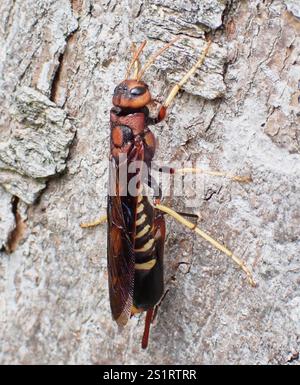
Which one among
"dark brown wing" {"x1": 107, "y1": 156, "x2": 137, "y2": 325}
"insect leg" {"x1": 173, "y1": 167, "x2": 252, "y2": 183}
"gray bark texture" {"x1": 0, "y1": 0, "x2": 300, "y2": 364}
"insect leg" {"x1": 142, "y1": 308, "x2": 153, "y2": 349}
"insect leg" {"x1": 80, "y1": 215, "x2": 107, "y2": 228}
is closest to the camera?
"gray bark texture" {"x1": 0, "y1": 0, "x2": 300, "y2": 364}

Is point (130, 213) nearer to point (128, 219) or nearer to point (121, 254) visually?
point (128, 219)

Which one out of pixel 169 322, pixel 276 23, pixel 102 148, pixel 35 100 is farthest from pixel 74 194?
pixel 276 23

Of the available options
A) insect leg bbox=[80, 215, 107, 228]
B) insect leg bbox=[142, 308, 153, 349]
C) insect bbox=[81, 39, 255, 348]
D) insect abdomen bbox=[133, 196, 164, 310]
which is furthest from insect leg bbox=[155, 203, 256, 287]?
insect leg bbox=[142, 308, 153, 349]

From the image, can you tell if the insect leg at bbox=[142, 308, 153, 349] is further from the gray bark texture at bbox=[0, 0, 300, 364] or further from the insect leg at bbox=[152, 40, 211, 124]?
the insect leg at bbox=[152, 40, 211, 124]

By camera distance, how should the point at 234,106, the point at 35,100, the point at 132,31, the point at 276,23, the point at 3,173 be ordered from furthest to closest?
the point at 3,173
the point at 35,100
the point at 132,31
the point at 234,106
the point at 276,23

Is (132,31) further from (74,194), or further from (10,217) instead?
(10,217)

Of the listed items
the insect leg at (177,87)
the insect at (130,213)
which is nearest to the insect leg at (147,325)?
the insect at (130,213)
